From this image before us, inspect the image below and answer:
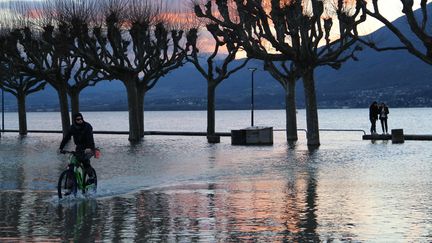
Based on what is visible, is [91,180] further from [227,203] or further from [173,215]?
[173,215]

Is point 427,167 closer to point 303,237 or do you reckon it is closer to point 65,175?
point 65,175

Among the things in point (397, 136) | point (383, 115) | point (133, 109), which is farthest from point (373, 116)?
point (133, 109)

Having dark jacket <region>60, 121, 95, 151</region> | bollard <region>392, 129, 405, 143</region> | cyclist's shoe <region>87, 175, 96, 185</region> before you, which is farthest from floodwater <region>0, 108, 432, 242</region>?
bollard <region>392, 129, 405, 143</region>

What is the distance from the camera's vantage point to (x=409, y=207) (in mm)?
14445

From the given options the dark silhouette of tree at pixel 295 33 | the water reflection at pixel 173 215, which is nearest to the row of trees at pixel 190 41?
the dark silhouette of tree at pixel 295 33

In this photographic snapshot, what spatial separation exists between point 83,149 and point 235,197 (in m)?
3.44

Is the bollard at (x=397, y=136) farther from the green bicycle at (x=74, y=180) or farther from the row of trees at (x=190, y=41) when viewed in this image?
the green bicycle at (x=74, y=180)

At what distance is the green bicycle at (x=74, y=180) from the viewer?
1620 cm

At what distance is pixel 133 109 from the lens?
48.4 meters

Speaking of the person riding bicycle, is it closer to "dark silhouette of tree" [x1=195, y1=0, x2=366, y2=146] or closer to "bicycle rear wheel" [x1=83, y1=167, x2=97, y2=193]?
"bicycle rear wheel" [x1=83, y1=167, x2=97, y2=193]

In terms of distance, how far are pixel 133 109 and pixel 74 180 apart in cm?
3228

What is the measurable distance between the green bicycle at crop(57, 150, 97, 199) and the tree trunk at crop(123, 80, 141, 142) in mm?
31200

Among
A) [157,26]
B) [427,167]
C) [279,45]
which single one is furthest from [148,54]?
[427,167]

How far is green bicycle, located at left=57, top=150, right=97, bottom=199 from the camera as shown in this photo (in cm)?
1620
